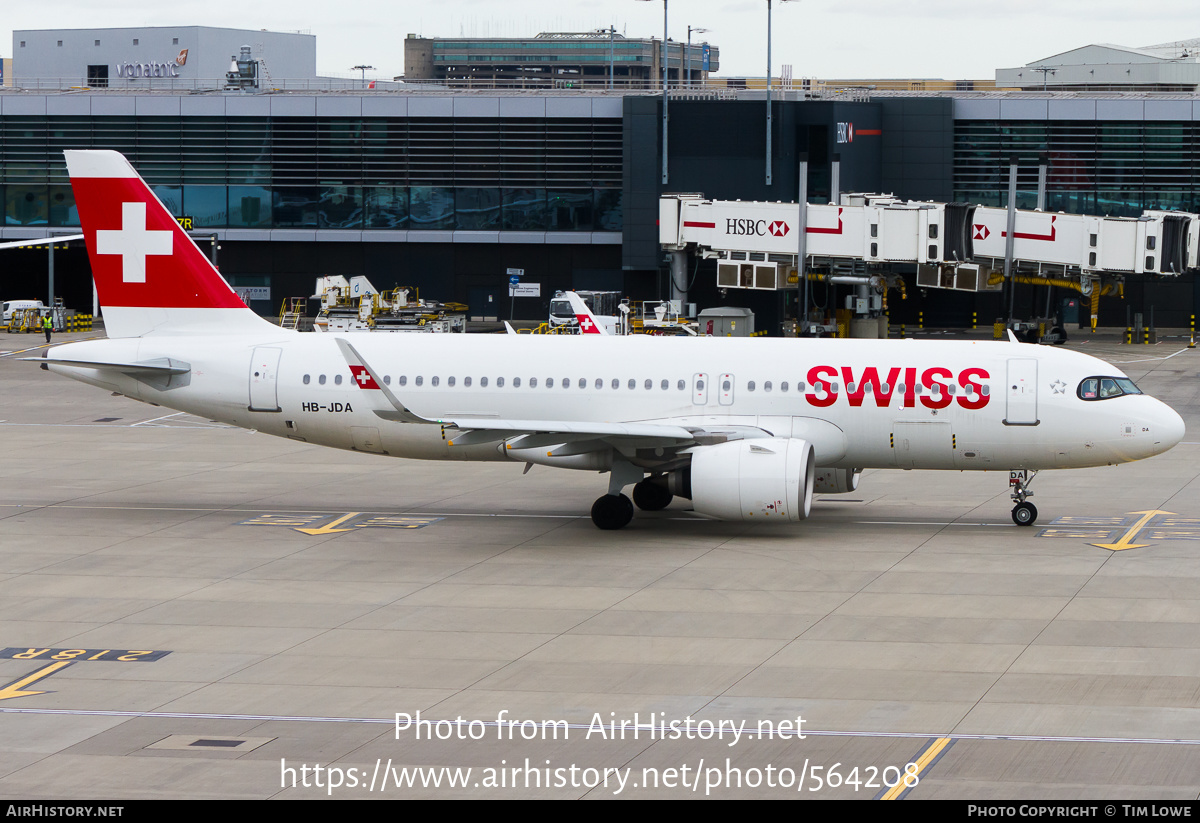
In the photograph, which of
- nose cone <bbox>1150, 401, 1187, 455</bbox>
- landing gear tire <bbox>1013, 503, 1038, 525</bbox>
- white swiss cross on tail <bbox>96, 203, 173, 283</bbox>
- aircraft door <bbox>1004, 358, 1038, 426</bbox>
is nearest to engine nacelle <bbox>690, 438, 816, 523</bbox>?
aircraft door <bbox>1004, 358, 1038, 426</bbox>

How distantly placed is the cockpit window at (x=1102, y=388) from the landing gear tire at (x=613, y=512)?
9274 millimetres

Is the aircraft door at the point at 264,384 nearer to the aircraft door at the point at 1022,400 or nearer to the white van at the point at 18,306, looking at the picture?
the aircraft door at the point at 1022,400

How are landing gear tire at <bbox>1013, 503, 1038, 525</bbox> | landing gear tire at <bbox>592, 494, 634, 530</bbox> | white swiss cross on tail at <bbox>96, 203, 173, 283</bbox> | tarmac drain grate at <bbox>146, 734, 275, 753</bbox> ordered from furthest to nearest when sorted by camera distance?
white swiss cross on tail at <bbox>96, 203, 173, 283</bbox> < landing gear tire at <bbox>1013, 503, 1038, 525</bbox> < landing gear tire at <bbox>592, 494, 634, 530</bbox> < tarmac drain grate at <bbox>146, 734, 275, 753</bbox>

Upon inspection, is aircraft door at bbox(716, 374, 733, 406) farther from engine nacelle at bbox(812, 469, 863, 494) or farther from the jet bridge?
the jet bridge

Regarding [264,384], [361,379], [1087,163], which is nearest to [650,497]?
[361,379]

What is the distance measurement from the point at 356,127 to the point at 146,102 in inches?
494

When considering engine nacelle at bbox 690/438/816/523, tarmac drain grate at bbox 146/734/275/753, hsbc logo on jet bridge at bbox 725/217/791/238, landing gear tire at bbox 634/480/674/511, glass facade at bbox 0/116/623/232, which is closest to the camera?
tarmac drain grate at bbox 146/734/275/753

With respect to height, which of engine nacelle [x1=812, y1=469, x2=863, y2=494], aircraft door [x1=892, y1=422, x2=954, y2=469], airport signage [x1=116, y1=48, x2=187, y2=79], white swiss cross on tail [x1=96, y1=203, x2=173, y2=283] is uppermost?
airport signage [x1=116, y1=48, x2=187, y2=79]

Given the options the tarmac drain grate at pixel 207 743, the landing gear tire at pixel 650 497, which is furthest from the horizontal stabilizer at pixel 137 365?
the tarmac drain grate at pixel 207 743

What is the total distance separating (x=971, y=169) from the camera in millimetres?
85000

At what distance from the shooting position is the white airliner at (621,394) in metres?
28.5

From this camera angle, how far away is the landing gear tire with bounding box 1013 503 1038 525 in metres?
29.9

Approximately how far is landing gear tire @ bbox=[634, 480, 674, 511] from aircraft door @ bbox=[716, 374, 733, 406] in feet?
8.02

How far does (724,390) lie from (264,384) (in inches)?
382
